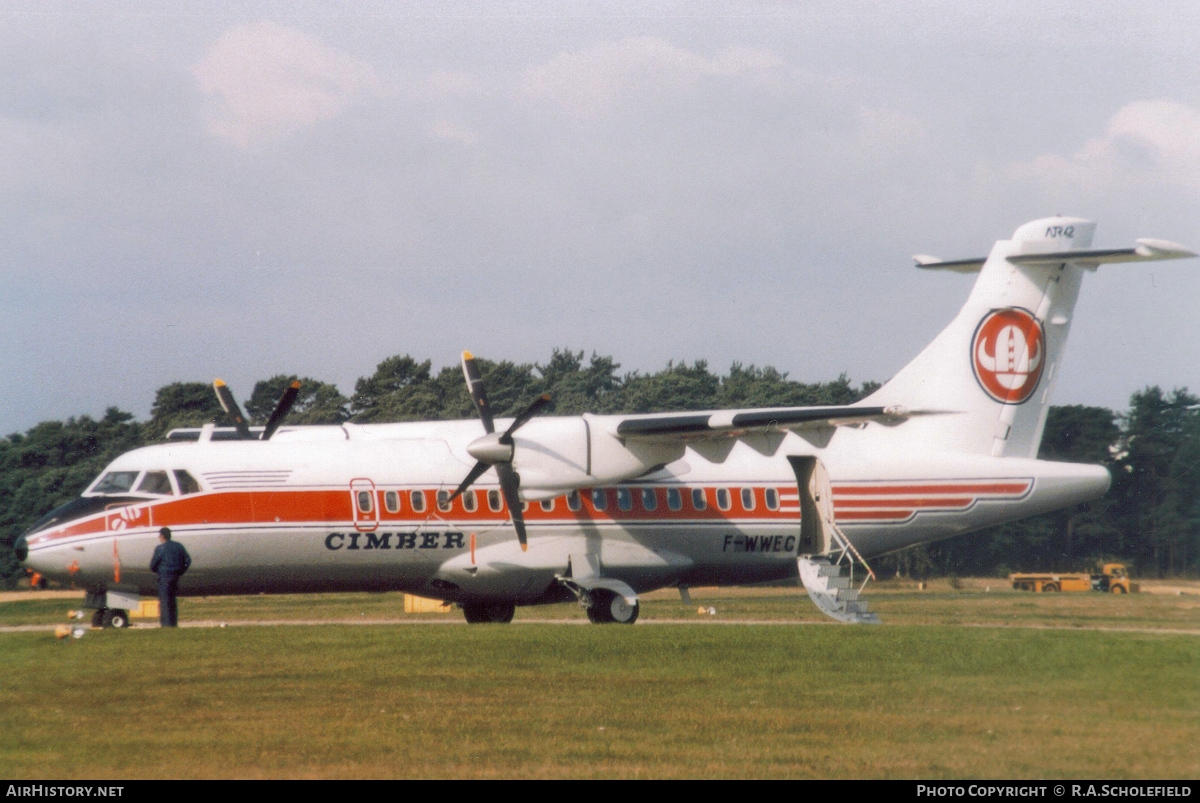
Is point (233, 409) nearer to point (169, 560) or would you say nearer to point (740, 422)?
point (169, 560)

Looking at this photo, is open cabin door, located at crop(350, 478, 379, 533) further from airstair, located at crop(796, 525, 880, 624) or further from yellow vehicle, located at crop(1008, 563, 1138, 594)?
yellow vehicle, located at crop(1008, 563, 1138, 594)

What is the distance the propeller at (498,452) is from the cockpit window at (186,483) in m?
4.57

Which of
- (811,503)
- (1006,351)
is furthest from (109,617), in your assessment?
(1006,351)

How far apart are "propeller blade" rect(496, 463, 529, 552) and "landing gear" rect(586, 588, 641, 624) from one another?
1919 millimetres

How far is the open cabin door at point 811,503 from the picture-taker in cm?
2581

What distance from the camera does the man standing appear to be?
19.5 m

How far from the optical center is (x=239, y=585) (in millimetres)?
22312

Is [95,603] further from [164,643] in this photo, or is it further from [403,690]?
[403,690]

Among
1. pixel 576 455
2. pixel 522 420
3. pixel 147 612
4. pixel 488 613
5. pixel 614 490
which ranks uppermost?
pixel 522 420

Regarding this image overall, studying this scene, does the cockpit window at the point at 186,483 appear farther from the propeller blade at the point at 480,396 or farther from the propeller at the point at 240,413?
the propeller blade at the point at 480,396

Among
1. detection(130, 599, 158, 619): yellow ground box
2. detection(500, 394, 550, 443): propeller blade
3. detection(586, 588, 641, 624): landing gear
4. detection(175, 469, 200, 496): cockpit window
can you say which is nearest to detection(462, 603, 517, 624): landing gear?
detection(586, 588, 641, 624): landing gear

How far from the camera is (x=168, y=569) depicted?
19562mm

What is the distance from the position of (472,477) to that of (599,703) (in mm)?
10188
